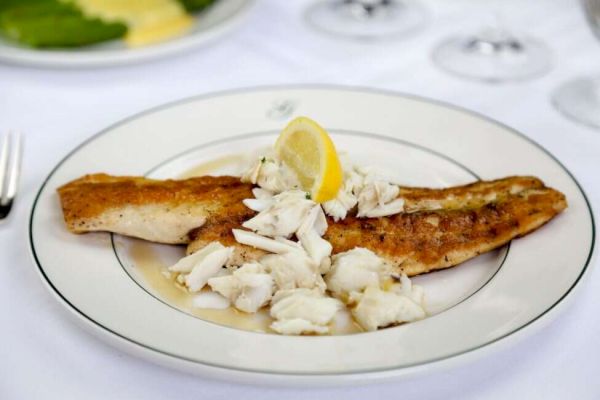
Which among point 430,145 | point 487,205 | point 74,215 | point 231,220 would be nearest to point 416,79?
point 430,145

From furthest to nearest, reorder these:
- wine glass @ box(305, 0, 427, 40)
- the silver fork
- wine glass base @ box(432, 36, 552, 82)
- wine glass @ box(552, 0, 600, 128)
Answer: wine glass @ box(305, 0, 427, 40)
wine glass base @ box(432, 36, 552, 82)
wine glass @ box(552, 0, 600, 128)
the silver fork

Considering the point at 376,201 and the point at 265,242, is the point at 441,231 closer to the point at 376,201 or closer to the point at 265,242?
the point at 376,201

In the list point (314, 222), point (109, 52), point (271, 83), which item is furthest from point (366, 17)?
point (314, 222)

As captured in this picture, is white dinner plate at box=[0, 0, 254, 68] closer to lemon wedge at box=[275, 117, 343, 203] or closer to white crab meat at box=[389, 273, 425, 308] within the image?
lemon wedge at box=[275, 117, 343, 203]

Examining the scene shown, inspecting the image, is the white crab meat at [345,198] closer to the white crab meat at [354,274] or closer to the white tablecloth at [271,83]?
the white crab meat at [354,274]

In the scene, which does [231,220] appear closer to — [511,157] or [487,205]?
[487,205]

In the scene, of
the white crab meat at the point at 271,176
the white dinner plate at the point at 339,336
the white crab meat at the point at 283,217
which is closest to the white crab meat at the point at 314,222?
the white crab meat at the point at 283,217

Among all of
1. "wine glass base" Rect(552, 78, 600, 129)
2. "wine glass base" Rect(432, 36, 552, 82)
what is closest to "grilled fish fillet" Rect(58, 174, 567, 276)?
"wine glass base" Rect(552, 78, 600, 129)
